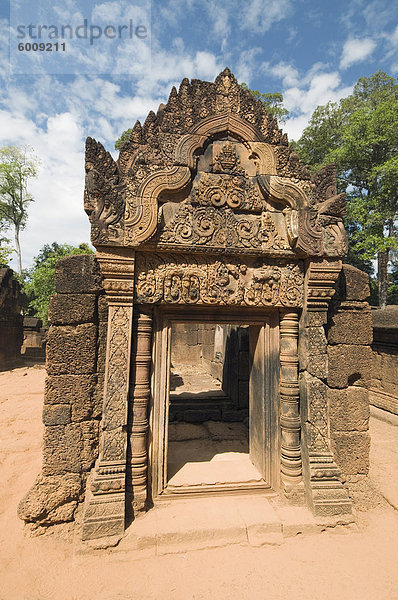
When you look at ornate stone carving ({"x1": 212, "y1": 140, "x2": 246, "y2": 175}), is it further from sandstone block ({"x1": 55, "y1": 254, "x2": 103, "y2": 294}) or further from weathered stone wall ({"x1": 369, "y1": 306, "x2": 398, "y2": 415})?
weathered stone wall ({"x1": 369, "y1": 306, "x2": 398, "y2": 415})

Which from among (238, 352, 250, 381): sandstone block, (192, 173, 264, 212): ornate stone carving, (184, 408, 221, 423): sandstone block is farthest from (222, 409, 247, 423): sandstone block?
(192, 173, 264, 212): ornate stone carving

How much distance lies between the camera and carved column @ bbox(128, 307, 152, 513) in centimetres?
312

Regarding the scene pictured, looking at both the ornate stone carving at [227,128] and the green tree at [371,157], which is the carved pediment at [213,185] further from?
the green tree at [371,157]

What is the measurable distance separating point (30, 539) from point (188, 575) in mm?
1624

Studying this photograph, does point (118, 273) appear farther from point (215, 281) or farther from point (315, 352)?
point (315, 352)

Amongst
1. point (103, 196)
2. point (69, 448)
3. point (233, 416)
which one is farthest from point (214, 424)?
point (103, 196)

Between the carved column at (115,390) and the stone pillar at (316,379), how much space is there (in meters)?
2.00

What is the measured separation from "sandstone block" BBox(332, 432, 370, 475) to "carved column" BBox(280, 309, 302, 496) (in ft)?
1.59

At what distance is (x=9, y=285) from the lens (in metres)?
13.1

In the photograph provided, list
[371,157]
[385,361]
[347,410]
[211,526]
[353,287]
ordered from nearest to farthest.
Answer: [211,526] < [347,410] < [353,287] < [385,361] < [371,157]

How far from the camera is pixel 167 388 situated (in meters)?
3.42

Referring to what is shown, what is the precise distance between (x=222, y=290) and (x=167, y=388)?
4.25 feet

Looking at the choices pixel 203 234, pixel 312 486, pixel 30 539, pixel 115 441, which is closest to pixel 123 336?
pixel 115 441

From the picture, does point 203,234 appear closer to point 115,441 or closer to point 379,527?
point 115,441
